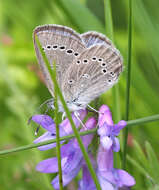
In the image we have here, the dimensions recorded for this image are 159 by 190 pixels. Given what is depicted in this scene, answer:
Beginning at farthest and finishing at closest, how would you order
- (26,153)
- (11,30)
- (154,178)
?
(11,30)
(26,153)
(154,178)

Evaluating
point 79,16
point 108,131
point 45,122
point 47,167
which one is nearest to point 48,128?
point 45,122

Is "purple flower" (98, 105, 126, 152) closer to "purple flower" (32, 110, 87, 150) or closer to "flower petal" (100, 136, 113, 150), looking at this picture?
"flower petal" (100, 136, 113, 150)

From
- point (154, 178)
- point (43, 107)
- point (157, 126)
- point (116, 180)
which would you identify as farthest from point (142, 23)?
point (116, 180)

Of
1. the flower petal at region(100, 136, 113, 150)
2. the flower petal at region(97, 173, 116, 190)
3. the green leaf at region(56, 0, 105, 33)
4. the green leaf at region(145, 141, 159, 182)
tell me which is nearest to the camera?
the flower petal at region(100, 136, 113, 150)

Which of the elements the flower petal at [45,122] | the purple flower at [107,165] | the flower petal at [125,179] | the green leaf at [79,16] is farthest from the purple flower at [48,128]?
the green leaf at [79,16]

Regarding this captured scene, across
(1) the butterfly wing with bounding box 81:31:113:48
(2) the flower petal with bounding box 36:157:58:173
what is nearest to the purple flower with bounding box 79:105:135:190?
(2) the flower petal with bounding box 36:157:58:173

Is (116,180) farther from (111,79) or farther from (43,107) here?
(43,107)

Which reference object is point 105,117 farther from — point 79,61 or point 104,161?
point 79,61

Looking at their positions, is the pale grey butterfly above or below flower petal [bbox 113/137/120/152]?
above
